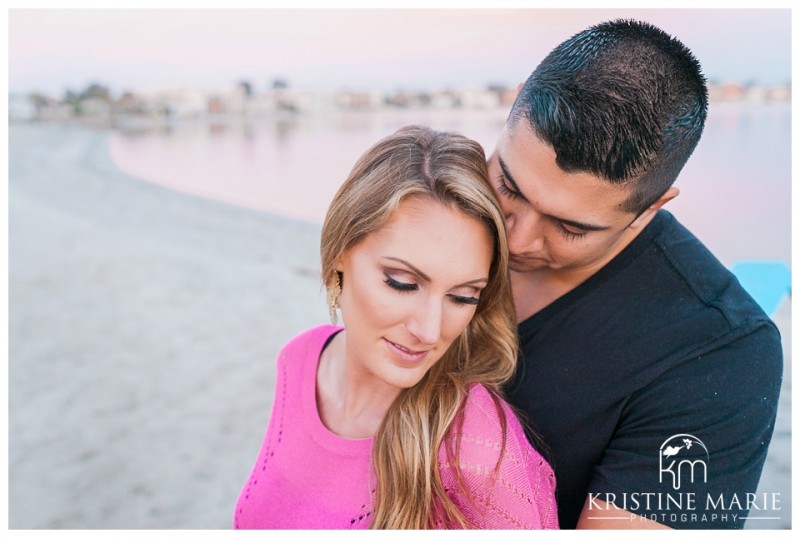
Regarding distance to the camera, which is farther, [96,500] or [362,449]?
[96,500]

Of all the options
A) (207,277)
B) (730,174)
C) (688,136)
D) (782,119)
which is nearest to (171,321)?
(207,277)

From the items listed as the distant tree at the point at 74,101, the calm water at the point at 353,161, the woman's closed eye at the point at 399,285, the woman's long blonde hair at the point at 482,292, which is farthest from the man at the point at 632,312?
the distant tree at the point at 74,101

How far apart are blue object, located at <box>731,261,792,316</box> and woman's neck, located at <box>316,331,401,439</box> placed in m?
3.57

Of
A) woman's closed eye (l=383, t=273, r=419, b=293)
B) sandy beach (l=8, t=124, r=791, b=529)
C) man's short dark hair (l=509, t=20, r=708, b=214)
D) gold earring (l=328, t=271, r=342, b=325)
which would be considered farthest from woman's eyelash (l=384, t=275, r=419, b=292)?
sandy beach (l=8, t=124, r=791, b=529)

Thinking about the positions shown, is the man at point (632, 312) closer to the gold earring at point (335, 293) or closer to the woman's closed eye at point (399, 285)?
the woman's closed eye at point (399, 285)

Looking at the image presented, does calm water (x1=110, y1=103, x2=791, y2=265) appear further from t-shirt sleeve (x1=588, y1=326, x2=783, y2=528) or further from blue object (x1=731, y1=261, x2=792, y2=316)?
blue object (x1=731, y1=261, x2=792, y2=316)

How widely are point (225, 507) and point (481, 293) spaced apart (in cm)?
279

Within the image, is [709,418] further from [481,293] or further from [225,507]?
[225,507]

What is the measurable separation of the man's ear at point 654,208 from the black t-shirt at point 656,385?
11cm

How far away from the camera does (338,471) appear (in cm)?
224

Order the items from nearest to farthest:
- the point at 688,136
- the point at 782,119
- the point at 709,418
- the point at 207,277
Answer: the point at 709,418 → the point at 688,136 → the point at 207,277 → the point at 782,119

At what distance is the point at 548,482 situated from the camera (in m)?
2.13

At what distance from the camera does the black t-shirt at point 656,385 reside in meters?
2.13

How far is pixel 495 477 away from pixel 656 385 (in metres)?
0.65
